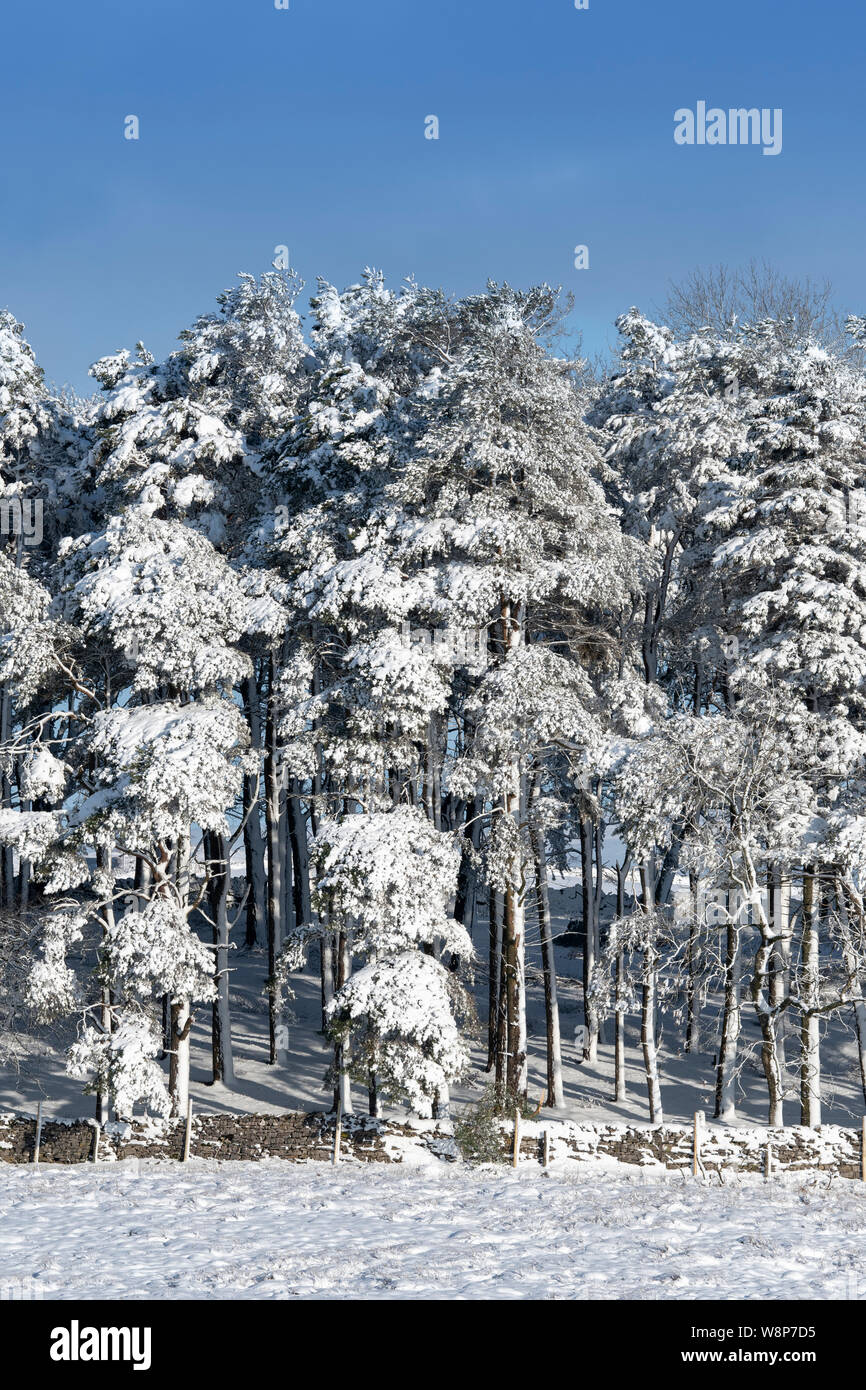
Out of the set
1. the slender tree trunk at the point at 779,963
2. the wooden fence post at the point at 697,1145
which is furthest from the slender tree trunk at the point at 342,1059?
the slender tree trunk at the point at 779,963

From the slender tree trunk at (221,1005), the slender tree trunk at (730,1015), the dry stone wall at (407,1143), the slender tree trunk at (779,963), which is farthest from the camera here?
the slender tree trunk at (221,1005)

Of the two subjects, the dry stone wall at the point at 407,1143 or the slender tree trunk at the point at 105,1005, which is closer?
the dry stone wall at the point at 407,1143

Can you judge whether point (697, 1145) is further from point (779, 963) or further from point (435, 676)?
point (435, 676)

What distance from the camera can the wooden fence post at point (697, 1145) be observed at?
18109mm

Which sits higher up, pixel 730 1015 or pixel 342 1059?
pixel 730 1015

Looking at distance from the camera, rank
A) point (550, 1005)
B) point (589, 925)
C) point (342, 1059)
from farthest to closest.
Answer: point (589, 925) < point (550, 1005) < point (342, 1059)

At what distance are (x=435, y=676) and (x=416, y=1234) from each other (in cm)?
1038

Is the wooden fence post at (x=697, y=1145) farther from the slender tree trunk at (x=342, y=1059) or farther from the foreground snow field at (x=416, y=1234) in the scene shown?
the slender tree trunk at (x=342, y=1059)

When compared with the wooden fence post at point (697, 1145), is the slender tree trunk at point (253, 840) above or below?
above

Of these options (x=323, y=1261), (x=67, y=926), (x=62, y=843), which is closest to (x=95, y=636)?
(x=62, y=843)

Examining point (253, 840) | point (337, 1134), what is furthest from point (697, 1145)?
point (253, 840)

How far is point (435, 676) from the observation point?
2122cm

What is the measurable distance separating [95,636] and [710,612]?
1368 centimetres

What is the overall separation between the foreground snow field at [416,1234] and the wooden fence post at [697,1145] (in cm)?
43
